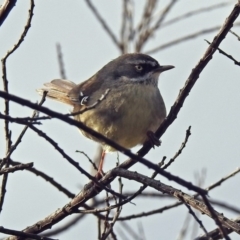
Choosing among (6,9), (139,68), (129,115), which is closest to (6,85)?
(6,9)

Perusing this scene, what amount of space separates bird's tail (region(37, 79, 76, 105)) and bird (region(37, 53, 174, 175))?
381 mm

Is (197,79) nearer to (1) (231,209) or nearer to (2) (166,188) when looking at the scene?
(2) (166,188)

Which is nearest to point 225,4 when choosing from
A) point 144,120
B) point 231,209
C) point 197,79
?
point 144,120

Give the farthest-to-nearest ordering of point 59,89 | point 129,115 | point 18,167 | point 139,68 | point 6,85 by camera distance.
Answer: point 59,89
point 139,68
point 129,115
point 6,85
point 18,167

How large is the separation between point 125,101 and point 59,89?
5.13ft

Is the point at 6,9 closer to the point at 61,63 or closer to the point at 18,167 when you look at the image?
the point at 18,167

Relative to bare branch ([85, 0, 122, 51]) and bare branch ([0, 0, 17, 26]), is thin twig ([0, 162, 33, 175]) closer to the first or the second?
bare branch ([0, 0, 17, 26])

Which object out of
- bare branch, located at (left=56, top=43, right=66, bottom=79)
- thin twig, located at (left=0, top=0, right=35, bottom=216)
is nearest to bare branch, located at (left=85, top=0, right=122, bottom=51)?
bare branch, located at (left=56, top=43, right=66, bottom=79)

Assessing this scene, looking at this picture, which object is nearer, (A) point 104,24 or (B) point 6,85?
(B) point 6,85

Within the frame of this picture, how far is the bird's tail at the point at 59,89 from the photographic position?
6.29 metres

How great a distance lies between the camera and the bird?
4984 mm

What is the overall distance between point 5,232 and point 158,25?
4.53 m

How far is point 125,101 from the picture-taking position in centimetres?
507

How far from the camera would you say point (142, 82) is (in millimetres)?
5363
